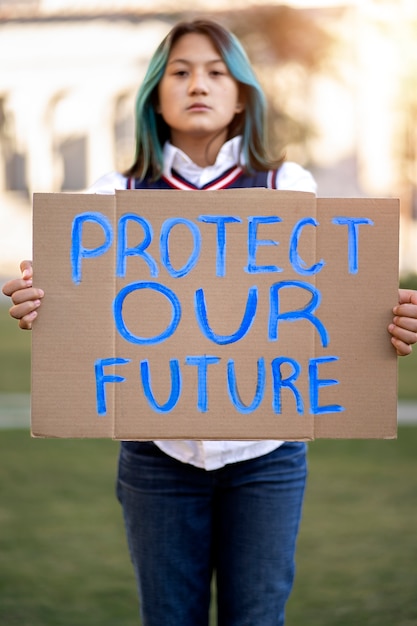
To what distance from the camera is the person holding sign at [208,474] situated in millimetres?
2242

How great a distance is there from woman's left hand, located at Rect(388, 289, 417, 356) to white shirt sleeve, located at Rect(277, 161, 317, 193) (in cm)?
32

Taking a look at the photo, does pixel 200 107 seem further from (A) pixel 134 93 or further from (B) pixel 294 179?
(A) pixel 134 93

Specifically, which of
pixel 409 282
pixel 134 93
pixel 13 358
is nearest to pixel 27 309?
pixel 13 358

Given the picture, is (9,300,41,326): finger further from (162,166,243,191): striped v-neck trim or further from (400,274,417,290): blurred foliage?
(400,274,417,290): blurred foliage

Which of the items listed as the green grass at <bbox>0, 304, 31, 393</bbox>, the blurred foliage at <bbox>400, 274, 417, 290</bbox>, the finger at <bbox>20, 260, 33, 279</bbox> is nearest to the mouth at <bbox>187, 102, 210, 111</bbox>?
the finger at <bbox>20, 260, 33, 279</bbox>

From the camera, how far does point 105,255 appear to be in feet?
6.86

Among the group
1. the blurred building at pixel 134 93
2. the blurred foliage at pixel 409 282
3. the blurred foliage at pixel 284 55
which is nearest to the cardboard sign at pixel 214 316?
the blurred foliage at pixel 409 282

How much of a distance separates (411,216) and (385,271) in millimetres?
21233

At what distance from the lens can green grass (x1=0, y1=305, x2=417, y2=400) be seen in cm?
808

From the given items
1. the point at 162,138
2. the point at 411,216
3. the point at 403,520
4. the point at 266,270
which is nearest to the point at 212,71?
the point at 162,138

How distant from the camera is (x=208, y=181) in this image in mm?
2365

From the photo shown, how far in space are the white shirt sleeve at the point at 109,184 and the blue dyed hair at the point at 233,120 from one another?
39 millimetres

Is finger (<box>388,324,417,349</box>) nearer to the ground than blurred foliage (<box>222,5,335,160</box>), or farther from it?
nearer to the ground

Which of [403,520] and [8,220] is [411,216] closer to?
[8,220]
